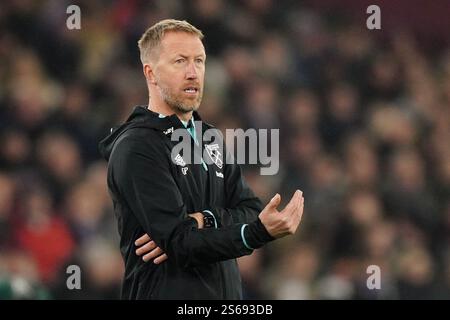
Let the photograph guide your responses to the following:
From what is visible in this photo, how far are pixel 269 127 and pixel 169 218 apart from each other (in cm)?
357

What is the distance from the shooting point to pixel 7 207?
5242mm

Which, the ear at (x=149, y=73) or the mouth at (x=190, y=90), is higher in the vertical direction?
the ear at (x=149, y=73)

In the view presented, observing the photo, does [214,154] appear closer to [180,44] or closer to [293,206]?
[180,44]

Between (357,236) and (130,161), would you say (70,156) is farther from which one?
(130,161)

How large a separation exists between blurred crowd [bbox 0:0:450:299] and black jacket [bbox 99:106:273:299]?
7.24ft

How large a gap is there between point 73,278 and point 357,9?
11.2ft

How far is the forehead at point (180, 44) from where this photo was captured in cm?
301

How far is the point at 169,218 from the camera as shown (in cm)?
Answer: 282

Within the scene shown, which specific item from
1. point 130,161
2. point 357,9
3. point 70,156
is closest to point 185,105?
point 130,161

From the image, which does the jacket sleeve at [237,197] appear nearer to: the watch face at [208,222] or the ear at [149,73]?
the watch face at [208,222]

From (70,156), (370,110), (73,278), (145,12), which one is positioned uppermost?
(145,12)

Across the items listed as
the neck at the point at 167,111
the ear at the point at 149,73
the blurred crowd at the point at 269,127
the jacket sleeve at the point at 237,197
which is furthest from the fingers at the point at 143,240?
the blurred crowd at the point at 269,127

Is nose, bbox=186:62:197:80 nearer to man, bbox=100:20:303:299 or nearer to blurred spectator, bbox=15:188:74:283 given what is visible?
man, bbox=100:20:303:299

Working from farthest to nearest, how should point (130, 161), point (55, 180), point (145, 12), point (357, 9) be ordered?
point (357, 9) < point (145, 12) < point (55, 180) < point (130, 161)
